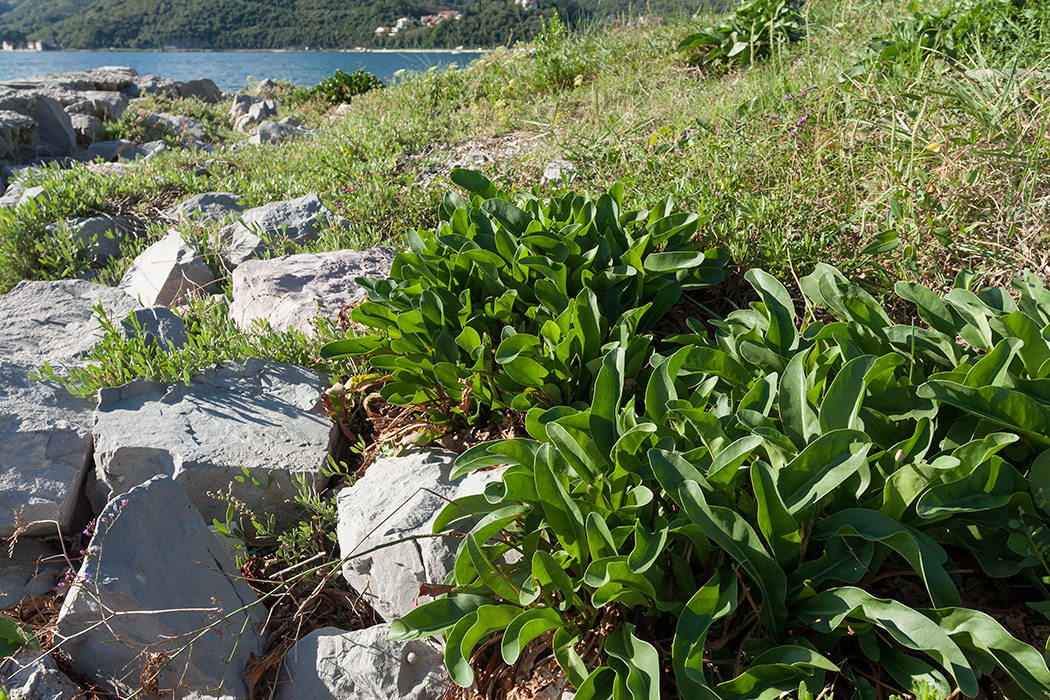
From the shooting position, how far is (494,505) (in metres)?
1.96

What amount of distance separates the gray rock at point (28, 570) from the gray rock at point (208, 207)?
2.85m

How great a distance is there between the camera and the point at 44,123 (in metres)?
8.47

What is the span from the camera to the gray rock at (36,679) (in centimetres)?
190

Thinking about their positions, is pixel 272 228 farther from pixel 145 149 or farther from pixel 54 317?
pixel 145 149

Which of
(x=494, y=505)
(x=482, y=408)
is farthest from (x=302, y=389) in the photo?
(x=494, y=505)

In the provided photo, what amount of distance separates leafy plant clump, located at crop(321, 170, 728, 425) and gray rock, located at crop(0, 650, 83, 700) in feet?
4.18

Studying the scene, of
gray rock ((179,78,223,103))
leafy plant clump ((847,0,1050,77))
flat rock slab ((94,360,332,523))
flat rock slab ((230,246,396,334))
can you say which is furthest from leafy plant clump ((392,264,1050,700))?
gray rock ((179,78,223,103))

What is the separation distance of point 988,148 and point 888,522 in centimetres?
249

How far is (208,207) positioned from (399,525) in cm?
384

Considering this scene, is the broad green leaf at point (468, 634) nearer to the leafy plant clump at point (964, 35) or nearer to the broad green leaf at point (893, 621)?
the broad green leaf at point (893, 621)

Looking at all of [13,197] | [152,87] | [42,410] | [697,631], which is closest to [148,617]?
[42,410]

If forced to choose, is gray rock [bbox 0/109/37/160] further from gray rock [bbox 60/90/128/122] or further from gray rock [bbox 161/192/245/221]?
gray rock [bbox 161/192/245/221]

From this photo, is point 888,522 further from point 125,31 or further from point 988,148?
point 125,31

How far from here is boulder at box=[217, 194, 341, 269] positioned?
4328mm
